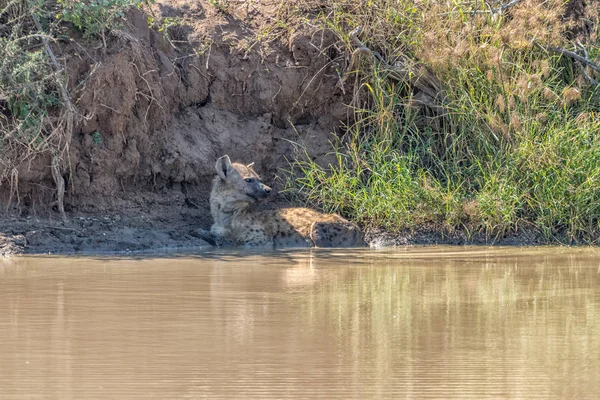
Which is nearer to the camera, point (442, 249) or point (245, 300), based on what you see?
point (245, 300)

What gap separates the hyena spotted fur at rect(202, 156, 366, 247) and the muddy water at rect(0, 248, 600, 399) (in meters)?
1.12

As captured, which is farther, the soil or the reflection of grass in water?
the soil

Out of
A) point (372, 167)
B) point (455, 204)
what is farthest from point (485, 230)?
point (372, 167)

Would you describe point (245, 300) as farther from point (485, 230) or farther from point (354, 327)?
point (485, 230)

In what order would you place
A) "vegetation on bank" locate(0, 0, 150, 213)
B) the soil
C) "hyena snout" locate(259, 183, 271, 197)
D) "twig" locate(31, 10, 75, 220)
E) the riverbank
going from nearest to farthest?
1. the riverbank
2. "vegetation on bank" locate(0, 0, 150, 213)
3. "twig" locate(31, 10, 75, 220)
4. the soil
5. "hyena snout" locate(259, 183, 271, 197)

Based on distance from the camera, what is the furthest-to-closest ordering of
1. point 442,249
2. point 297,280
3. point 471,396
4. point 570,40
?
point 570,40, point 442,249, point 297,280, point 471,396

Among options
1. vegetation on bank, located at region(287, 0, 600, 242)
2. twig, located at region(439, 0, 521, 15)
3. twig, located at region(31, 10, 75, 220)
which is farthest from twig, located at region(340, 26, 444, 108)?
twig, located at region(31, 10, 75, 220)

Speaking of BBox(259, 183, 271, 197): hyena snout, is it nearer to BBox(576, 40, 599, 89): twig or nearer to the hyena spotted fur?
the hyena spotted fur

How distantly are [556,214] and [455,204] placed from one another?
828 millimetres

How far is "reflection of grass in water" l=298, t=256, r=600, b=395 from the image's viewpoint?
14.0 ft

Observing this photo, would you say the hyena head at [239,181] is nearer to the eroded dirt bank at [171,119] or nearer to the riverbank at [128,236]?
the eroded dirt bank at [171,119]

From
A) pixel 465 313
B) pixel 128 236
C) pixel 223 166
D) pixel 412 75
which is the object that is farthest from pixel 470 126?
pixel 465 313

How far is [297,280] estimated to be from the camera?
6402 mm

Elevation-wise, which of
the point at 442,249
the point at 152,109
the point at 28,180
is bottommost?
the point at 442,249
